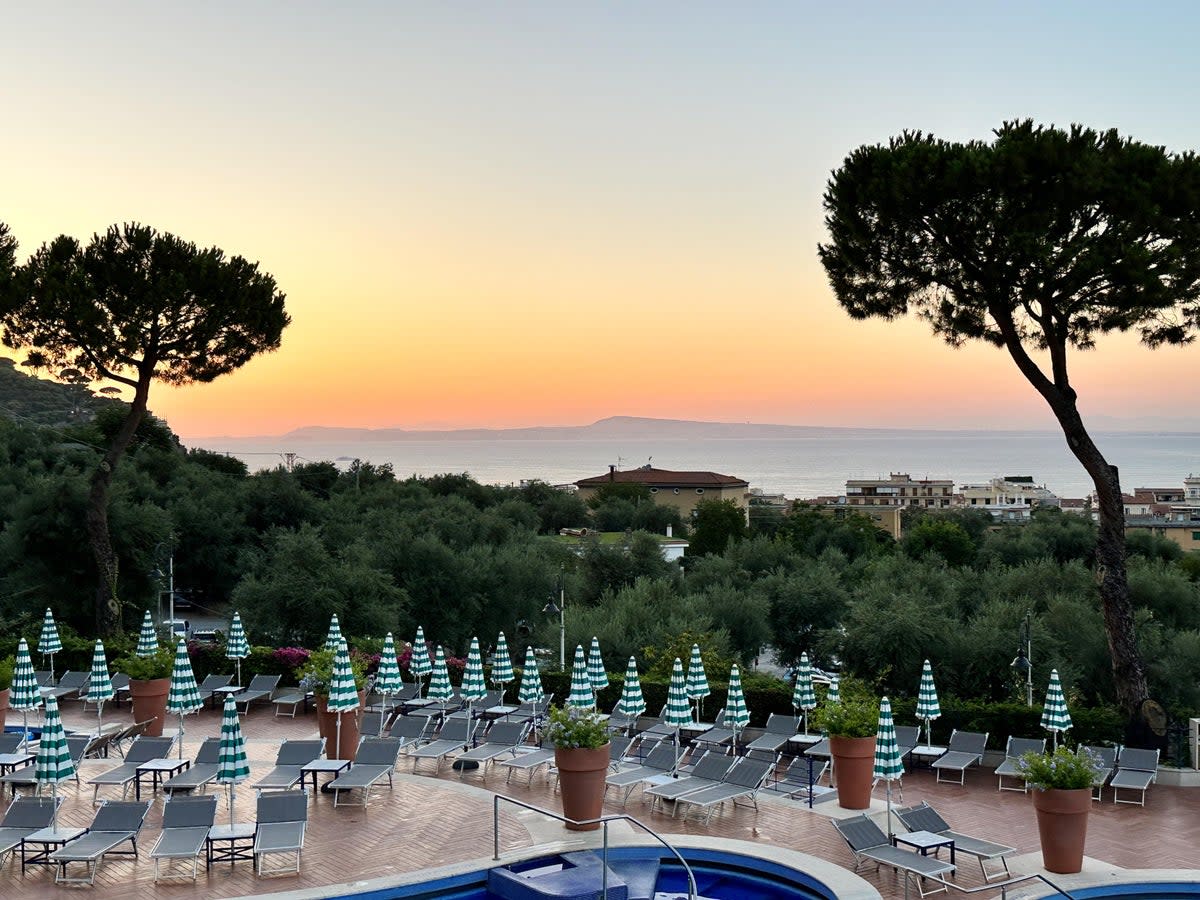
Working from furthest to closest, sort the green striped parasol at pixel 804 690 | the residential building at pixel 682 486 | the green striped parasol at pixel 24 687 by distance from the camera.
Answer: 1. the residential building at pixel 682 486
2. the green striped parasol at pixel 804 690
3. the green striped parasol at pixel 24 687

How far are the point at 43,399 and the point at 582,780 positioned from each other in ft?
345

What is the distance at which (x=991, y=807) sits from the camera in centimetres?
1316

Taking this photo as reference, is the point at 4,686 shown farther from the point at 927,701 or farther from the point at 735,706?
the point at 927,701

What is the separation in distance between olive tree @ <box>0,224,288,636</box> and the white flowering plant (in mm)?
20809

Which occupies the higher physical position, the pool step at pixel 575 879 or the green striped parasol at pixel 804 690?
the green striped parasol at pixel 804 690

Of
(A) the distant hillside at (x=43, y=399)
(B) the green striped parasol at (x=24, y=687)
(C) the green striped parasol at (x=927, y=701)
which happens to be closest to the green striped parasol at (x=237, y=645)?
(B) the green striped parasol at (x=24, y=687)

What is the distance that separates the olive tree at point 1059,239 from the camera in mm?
16469

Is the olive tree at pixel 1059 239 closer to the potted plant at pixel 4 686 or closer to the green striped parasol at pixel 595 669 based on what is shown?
the green striped parasol at pixel 595 669

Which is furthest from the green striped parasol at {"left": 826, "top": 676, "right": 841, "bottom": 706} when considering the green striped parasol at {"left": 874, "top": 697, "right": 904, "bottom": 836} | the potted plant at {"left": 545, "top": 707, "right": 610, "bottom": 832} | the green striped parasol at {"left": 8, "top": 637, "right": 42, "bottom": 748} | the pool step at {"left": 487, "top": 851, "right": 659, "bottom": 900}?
the green striped parasol at {"left": 8, "top": 637, "right": 42, "bottom": 748}

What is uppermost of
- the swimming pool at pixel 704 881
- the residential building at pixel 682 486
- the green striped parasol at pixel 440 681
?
the residential building at pixel 682 486

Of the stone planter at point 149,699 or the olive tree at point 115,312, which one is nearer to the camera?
the stone planter at point 149,699

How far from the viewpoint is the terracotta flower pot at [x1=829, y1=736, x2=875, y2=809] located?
1280cm

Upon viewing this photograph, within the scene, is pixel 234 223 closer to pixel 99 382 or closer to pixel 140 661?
pixel 99 382

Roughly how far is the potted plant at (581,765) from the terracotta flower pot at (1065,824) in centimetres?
464
